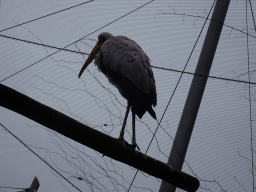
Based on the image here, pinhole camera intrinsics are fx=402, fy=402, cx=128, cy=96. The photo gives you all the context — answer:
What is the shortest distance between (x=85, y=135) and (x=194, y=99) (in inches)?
38.2

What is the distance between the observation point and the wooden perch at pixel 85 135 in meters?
1.78

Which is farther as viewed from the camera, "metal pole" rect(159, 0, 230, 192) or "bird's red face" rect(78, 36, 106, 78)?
"bird's red face" rect(78, 36, 106, 78)

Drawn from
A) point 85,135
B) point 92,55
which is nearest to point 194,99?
point 85,135

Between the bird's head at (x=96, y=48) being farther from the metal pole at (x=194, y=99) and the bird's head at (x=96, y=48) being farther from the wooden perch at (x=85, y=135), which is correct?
the wooden perch at (x=85, y=135)

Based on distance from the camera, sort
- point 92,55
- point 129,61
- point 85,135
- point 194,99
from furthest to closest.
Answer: point 92,55, point 129,61, point 194,99, point 85,135

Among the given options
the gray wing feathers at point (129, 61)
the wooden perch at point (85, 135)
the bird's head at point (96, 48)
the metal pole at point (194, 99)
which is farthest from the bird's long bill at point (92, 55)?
the wooden perch at point (85, 135)

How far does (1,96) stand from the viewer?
1736mm

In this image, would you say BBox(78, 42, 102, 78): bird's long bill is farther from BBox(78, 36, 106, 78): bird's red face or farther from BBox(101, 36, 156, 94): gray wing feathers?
BBox(101, 36, 156, 94): gray wing feathers

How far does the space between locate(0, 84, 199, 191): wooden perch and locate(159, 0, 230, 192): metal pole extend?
0.24 m

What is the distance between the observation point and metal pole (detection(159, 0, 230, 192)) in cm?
257

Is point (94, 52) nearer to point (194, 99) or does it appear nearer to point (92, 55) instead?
point (92, 55)

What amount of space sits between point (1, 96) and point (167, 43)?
290cm

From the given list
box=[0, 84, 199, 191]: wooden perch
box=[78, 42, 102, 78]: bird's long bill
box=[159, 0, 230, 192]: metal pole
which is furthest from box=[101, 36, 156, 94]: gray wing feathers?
box=[0, 84, 199, 191]: wooden perch

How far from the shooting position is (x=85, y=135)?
6.54 feet
